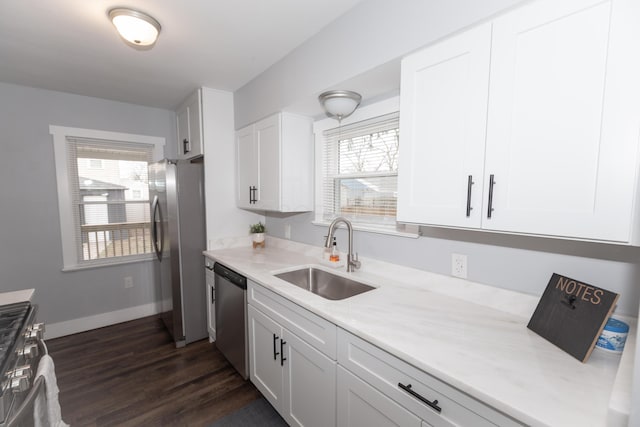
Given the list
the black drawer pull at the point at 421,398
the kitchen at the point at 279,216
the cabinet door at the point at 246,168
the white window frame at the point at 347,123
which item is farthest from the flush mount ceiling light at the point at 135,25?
the black drawer pull at the point at 421,398

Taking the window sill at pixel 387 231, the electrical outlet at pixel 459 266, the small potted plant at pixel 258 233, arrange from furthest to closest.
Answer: the small potted plant at pixel 258 233, the window sill at pixel 387 231, the electrical outlet at pixel 459 266

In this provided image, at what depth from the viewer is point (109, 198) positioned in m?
3.13

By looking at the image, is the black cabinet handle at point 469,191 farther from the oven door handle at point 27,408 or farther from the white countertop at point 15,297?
the white countertop at point 15,297

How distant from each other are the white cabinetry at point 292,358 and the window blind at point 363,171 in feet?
2.77

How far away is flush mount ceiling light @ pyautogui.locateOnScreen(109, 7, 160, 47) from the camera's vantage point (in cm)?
155

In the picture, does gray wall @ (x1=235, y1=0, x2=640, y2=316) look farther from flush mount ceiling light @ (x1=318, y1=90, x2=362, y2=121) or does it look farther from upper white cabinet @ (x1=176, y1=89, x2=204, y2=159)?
upper white cabinet @ (x1=176, y1=89, x2=204, y2=159)

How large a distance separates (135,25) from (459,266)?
87.6 inches

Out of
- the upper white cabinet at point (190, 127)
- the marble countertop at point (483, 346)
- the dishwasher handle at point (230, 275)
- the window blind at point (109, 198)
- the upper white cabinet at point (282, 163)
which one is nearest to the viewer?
the marble countertop at point (483, 346)

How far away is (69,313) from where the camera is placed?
292 centimetres

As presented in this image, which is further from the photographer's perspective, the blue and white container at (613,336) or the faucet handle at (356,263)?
the faucet handle at (356,263)

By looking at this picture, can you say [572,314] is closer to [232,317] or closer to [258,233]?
[232,317]

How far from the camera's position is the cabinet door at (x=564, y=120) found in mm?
790

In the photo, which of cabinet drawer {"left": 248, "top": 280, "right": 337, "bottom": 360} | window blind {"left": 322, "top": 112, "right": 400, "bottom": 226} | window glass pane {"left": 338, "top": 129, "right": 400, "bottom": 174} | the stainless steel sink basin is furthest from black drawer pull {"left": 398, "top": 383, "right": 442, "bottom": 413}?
window glass pane {"left": 338, "top": 129, "right": 400, "bottom": 174}

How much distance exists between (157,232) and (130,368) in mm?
1226
